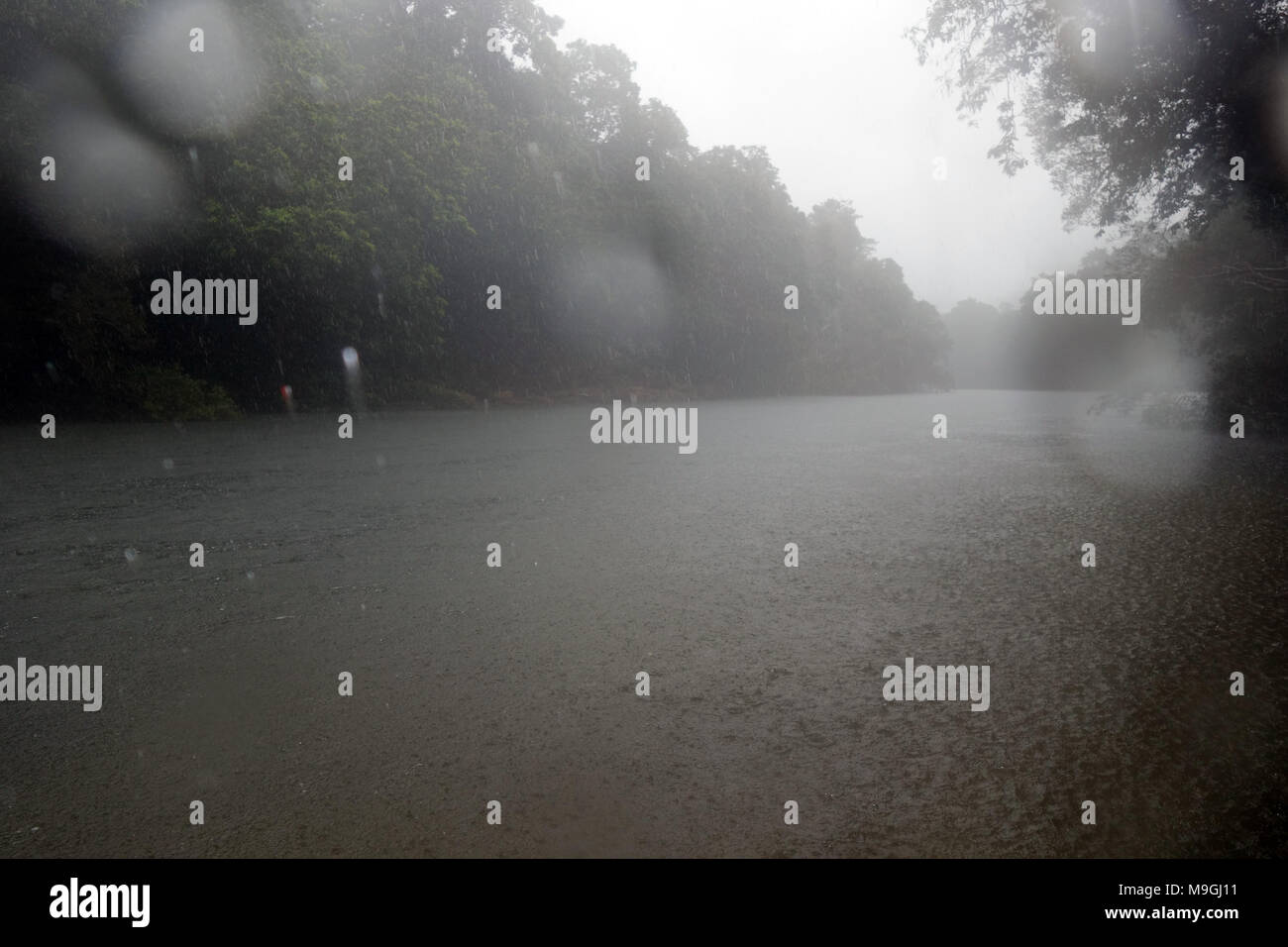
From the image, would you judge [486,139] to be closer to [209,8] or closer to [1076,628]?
[209,8]

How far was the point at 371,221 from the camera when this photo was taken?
2302cm

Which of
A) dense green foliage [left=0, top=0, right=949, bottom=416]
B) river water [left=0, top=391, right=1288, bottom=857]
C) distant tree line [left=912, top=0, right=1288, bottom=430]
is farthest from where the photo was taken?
dense green foliage [left=0, top=0, right=949, bottom=416]

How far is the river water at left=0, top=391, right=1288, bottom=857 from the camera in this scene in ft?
8.04

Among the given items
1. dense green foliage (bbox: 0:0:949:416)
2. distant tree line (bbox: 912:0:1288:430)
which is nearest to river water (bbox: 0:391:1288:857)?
distant tree line (bbox: 912:0:1288:430)

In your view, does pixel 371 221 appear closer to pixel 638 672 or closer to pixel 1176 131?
pixel 1176 131

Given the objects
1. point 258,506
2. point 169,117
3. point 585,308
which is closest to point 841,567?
point 258,506

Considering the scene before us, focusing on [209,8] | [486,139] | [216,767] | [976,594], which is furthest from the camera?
[486,139]

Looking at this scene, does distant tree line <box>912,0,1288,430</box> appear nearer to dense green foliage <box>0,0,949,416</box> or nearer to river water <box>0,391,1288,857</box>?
river water <box>0,391,1288,857</box>

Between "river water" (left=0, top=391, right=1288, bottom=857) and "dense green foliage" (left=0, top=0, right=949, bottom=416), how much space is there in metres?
→ 11.9

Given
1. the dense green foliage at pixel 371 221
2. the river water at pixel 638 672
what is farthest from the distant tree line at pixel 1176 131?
the dense green foliage at pixel 371 221

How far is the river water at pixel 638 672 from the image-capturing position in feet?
8.04

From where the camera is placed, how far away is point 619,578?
5.33 metres

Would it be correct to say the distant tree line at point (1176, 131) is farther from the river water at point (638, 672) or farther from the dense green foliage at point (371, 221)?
the dense green foliage at point (371, 221)
